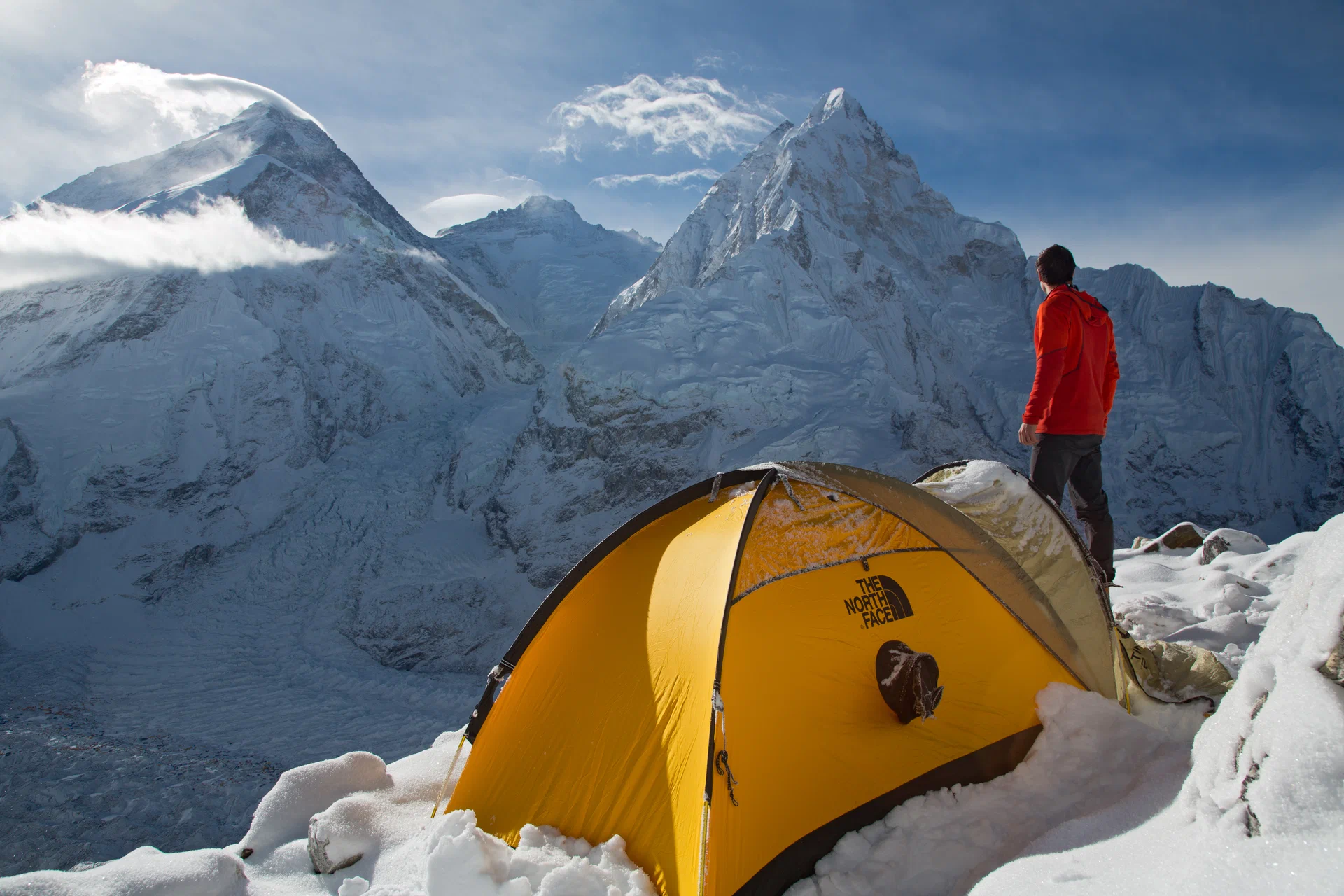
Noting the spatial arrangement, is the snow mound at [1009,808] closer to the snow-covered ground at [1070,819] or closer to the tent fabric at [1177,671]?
the snow-covered ground at [1070,819]

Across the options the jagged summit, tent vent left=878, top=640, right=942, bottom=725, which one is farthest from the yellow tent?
the jagged summit

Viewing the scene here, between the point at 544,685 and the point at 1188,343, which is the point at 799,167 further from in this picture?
the point at 544,685

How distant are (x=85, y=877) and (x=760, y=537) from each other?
11.4 ft

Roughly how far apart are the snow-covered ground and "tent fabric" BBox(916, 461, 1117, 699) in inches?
16.2

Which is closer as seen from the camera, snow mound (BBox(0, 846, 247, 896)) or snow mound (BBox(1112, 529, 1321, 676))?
snow mound (BBox(0, 846, 247, 896))

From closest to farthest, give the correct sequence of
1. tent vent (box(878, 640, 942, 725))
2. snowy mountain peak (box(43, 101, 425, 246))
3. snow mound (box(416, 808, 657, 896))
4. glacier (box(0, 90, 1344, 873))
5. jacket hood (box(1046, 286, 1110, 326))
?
snow mound (box(416, 808, 657, 896)) < tent vent (box(878, 640, 942, 725)) < jacket hood (box(1046, 286, 1110, 326)) < glacier (box(0, 90, 1344, 873)) < snowy mountain peak (box(43, 101, 425, 246))

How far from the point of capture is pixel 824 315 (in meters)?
52.0

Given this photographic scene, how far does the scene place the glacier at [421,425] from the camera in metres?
39.0

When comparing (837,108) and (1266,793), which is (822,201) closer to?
(837,108)

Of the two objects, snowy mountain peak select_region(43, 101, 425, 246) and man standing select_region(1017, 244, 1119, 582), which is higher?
snowy mountain peak select_region(43, 101, 425, 246)

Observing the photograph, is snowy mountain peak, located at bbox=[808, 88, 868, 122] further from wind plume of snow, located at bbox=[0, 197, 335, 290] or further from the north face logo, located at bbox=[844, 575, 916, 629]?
the north face logo, located at bbox=[844, 575, 916, 629]

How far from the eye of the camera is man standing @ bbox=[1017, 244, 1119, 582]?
4629 millimetres

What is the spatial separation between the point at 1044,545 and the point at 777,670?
1.89 m

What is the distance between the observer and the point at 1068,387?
4.71 m
